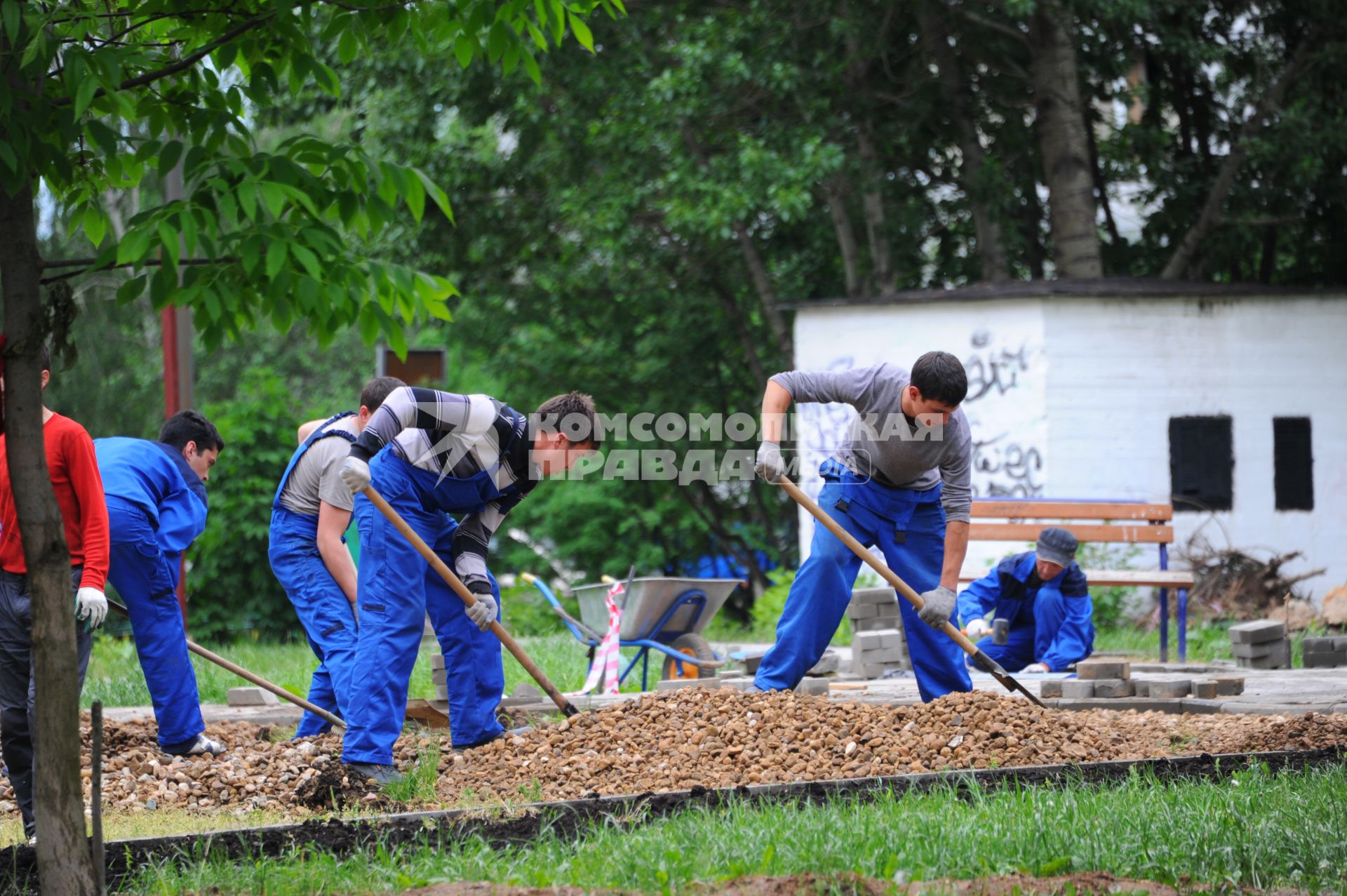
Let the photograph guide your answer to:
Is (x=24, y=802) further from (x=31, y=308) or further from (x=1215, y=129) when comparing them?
(x=1215, y=129)

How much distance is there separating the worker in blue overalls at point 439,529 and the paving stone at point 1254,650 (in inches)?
199

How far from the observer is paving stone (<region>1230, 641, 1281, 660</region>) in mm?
8562

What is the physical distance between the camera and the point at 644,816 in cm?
417

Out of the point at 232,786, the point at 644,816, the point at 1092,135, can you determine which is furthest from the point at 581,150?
the point at 644,816

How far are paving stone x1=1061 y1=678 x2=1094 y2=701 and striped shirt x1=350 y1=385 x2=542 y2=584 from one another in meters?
3.09

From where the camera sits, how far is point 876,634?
8.66 m

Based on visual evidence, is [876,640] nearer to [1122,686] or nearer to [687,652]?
[687,652]

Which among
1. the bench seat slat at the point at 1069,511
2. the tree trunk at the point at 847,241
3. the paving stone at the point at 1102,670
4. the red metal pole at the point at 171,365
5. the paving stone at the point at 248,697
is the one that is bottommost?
the paving stone at the point at 248,697

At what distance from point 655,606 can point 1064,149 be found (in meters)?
8.46

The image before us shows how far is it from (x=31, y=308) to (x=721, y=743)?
3.04 meters

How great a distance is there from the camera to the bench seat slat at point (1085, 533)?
1021 centimetres

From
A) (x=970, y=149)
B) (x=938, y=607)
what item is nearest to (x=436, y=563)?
(x=938, y=607)

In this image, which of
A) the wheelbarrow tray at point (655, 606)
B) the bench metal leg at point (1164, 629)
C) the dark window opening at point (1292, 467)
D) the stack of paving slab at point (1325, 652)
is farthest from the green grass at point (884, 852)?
Answer: the dark window opening at point (1292, 467)

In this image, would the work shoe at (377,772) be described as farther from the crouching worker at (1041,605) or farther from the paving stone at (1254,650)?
the paving stone at (1254,650)
